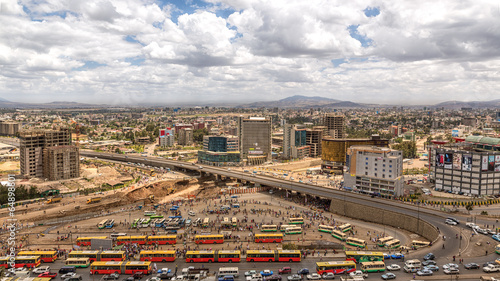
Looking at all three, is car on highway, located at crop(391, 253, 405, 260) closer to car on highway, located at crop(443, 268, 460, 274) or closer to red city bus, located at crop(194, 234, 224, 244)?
car on highway, located at crop(443, 268, 460, 274)

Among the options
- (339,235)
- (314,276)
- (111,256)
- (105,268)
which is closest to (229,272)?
(314,276)

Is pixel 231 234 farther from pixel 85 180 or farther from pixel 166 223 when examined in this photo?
pixel 85 180

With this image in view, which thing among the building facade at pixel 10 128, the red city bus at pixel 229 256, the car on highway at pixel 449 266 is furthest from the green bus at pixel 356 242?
the building facade at pixel 10 128

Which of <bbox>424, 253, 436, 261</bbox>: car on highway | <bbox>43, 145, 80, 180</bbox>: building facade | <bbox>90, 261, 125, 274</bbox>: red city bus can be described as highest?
<bbox>43, 145, 80, 180</bbox>: building facade

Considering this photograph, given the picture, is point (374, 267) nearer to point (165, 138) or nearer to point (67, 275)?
point (67, 275)

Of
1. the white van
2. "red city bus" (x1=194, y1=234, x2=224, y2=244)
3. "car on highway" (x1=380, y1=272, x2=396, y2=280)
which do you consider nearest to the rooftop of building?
"car on highway" (x1=380, y1=272, x2=396, y2=280)

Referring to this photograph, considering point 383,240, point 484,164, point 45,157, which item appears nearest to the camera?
point 383,240

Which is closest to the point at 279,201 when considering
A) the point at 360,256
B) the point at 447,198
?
the point at 447,198

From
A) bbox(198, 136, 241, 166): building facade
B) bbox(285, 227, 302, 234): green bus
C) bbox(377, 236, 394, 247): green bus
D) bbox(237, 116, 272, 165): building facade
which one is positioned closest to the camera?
bbox(377, 236, 394, 247): green bus
